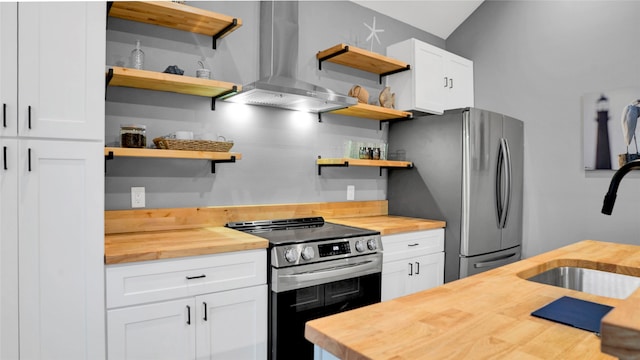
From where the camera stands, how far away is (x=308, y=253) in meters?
2.36

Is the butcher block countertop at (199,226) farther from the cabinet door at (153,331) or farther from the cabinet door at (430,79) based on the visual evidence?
the cabinet door at (430,79)

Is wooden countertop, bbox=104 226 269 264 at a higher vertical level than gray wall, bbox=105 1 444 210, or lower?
lower

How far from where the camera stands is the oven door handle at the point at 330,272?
7.60ft

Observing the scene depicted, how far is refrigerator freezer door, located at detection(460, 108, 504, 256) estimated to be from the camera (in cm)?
323

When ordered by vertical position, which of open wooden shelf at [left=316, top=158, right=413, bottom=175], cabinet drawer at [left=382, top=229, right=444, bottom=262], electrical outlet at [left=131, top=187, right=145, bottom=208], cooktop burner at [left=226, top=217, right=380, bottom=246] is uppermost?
open wooden shelf at [left=316, top=158, right=413, bottom=175]

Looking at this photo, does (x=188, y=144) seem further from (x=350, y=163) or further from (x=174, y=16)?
(x=350, y=163)

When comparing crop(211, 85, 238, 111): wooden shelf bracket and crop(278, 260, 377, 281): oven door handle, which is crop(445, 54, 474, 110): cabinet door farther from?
crop(211, 85, 238, 111): wooden shelf bracket

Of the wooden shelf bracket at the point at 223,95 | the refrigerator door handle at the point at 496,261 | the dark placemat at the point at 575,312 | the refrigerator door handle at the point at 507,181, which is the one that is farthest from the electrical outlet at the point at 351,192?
the dark placemat at the point at 575,312

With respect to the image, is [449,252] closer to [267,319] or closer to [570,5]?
[267,319]

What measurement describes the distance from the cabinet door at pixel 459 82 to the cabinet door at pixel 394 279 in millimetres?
1646

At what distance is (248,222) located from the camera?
285 cm

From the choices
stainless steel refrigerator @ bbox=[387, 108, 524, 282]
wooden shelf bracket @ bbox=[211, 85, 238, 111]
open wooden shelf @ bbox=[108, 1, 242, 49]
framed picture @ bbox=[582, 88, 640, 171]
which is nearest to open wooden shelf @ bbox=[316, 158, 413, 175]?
stainless steel refrigerator @ bbox=[387, 108, 524, 282]
